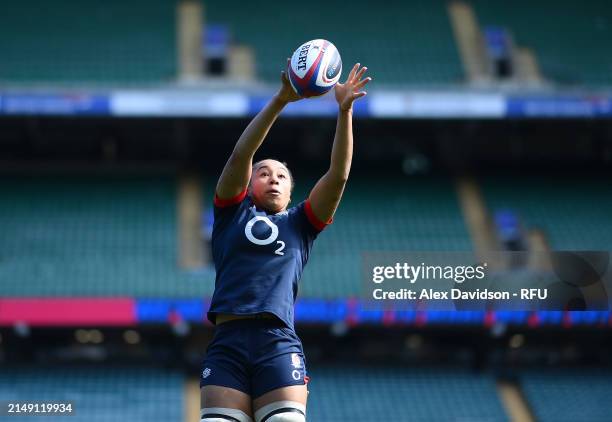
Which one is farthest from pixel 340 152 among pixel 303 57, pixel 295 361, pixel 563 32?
pixel 563 32

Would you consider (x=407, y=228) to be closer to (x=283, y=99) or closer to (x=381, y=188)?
(x=381, y=188)

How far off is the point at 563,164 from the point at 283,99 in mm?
19806

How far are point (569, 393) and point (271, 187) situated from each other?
15503 millimetres

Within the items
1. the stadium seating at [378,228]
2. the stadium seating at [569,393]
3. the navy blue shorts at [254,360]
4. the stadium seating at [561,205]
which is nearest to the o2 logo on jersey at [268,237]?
the navy blue shorts at [254,360]

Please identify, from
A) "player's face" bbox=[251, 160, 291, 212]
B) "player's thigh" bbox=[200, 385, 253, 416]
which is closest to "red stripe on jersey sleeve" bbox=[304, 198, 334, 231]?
"player's face" bbox=[251, 160, 291, 212]

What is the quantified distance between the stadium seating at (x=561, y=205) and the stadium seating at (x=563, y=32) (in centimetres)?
250

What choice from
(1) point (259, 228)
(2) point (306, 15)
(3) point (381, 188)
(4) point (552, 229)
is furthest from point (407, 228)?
(1) point (259, 228)

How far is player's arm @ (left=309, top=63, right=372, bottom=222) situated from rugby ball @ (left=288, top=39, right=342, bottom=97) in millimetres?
148

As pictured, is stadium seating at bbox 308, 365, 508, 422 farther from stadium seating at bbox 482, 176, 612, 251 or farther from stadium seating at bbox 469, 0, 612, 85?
stadium seating at bbox 469, 0, 612, 85

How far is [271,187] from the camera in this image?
5723mm

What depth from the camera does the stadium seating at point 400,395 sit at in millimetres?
18594

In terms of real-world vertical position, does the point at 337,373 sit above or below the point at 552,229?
below

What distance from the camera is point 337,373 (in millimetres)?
20047

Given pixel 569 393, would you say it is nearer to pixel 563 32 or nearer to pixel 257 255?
pixel 563 32
